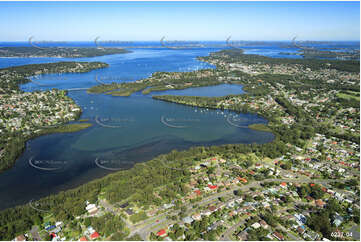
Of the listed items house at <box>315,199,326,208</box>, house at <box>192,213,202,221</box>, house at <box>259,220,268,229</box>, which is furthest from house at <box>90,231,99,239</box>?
house at <box>315,199,326,208</box>

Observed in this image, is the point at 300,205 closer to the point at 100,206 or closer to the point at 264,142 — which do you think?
the point at 264,142

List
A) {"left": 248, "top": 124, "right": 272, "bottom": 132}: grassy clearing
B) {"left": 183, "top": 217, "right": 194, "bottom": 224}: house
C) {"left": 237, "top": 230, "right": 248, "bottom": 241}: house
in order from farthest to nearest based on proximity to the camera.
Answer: {"left": 248, "top": 124, "right": 272, "bottom": 132}: grassy clearing < {"left": 183, "top": 217, "right": 194, "bottom": 224}: house < {"left": 237, "top": 230, "right": 248, "bottom": 241}: house

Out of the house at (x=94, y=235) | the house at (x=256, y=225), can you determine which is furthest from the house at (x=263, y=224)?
the house at (x=94, y=235)

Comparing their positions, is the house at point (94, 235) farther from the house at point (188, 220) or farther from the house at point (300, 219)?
the house at point (300, 219)

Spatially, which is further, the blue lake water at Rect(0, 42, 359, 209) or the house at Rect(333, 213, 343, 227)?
the blue lake water at Rect(0, 42, 359, 209)

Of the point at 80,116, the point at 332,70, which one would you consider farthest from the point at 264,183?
the point at 332,70

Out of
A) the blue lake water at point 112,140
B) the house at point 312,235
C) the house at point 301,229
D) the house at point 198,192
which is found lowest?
the house at point 312,235

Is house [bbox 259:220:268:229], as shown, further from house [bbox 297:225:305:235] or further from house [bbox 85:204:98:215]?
house [bbox 85:204:98:215]

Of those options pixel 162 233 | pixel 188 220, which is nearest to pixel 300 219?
pixel 188 220
